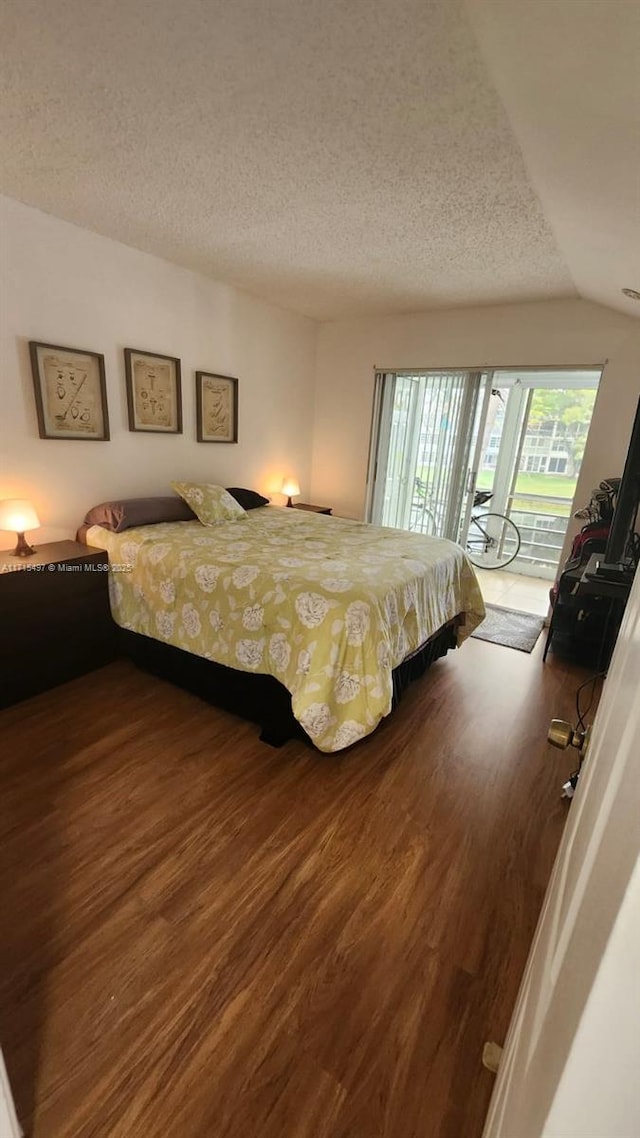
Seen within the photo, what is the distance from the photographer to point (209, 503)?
3.35m

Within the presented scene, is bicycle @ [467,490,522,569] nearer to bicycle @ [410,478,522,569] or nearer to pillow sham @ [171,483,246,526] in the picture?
bicycle @ [410,478,522,569]

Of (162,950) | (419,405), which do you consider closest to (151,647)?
(162,950)

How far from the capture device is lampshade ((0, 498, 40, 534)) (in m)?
2.44

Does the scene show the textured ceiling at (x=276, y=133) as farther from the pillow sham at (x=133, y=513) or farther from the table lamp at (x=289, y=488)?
the table lamp at (x=289, y=488)

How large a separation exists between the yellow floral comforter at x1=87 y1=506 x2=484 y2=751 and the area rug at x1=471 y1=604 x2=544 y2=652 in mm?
524

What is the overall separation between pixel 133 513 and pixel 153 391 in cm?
97

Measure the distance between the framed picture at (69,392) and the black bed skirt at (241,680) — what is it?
1291 mm

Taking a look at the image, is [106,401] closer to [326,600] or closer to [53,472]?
[53,472]

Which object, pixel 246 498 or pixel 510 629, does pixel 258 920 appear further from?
pixel 246 498

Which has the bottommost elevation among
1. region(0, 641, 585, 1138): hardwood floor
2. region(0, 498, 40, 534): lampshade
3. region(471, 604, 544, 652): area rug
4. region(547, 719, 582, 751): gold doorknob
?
region(0, 641, 585, 1138): hardwood floor

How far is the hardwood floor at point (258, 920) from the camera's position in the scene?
106cm

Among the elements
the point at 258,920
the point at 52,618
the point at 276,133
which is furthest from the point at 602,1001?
the point at 52,618

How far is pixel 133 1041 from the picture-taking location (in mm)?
1134

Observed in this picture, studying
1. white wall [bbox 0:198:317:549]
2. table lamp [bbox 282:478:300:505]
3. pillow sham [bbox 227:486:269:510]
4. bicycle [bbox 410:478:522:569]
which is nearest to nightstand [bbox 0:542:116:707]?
white wall [bbox 0:198:317:549]
